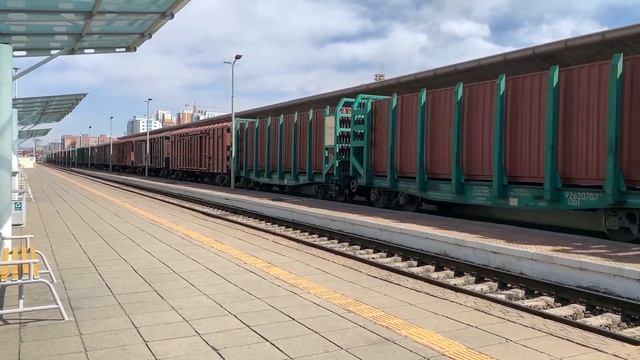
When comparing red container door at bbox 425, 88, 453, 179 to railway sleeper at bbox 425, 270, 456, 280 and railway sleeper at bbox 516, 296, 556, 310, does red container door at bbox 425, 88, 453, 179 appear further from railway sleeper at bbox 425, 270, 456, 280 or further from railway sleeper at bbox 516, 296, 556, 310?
railway sleeper at bbox 516, 296, 556, 310

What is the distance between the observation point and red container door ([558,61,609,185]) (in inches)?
409

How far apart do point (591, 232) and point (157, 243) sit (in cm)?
895

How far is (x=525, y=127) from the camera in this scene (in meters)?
12.0

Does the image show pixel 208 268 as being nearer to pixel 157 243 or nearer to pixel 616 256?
pixel 157 243

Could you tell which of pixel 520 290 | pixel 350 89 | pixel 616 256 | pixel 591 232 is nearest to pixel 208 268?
pixel 520 290

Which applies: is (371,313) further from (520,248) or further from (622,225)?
(622,225)

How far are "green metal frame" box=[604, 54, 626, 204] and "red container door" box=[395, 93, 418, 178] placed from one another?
5940 millimetres

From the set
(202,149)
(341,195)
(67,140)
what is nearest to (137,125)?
(67,140)

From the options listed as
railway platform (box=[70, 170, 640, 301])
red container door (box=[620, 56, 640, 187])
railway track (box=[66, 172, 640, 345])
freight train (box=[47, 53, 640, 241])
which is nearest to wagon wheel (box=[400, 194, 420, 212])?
freight train (box=[47, 53, 640, 241])

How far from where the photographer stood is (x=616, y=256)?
26.5 feet

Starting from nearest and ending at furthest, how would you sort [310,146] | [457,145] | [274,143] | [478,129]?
[478,129], [457,145], [310,146], [274,143]

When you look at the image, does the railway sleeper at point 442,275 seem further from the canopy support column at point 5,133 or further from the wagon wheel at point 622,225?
the canopy support column at point 5,133

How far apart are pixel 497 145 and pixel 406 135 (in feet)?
12.4

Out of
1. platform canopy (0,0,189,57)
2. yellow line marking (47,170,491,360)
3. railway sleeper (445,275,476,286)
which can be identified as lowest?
railway sleeper (445,275,476,286)
